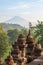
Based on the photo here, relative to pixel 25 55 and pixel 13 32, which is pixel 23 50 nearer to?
pixel 25 55

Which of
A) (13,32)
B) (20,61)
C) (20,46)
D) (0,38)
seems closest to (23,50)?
(20,46)

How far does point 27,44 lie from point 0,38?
27.9 meters

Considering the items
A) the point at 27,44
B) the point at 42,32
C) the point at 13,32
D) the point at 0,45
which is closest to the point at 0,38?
the point at 0,45

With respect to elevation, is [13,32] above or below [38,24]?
below

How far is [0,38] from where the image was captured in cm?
7156

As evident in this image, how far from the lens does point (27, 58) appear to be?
41.2 meters

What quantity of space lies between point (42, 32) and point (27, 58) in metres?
29.9

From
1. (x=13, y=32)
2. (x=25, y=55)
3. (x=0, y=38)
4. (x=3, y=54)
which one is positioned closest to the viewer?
(x=25, y=55)

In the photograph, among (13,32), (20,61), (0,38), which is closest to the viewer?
(20,61)

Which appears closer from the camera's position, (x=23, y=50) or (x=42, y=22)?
(x=23, y=50)

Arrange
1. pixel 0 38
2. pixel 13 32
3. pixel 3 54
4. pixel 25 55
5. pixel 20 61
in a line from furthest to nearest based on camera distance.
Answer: pixel 13 32
pixel 0 38
pixel 3 54
pixel 25 55
pixel 20 61

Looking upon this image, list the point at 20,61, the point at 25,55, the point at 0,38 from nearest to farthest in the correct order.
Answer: the point at 20,61, the point at 25,55, the point at 0,38

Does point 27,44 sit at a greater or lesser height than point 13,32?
greater

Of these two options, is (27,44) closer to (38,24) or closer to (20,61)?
(20,61)
